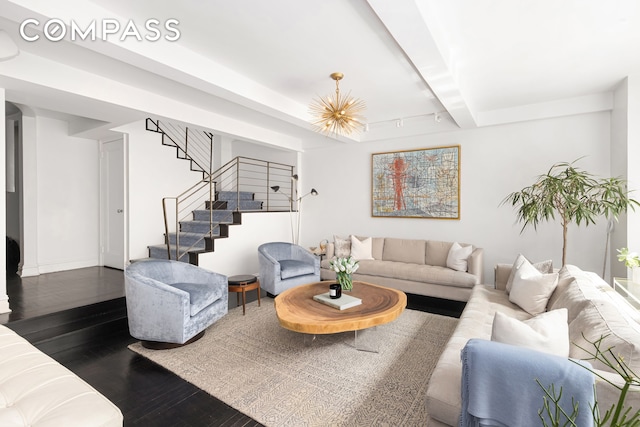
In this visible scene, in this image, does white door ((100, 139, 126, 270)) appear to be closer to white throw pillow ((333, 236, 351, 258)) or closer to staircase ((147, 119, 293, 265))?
staircase ((147, 119, 293, 265))

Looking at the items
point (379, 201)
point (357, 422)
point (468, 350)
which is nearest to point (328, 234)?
point (379, 201)

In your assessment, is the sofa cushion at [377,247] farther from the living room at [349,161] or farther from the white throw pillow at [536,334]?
the white throw pillow at [536,334]

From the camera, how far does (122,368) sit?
272cm

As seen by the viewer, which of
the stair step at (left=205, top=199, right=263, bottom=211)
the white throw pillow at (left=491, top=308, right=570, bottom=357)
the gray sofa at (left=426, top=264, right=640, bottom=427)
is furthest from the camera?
the stair step at (left=205, top=199, right=263, bottom=211)

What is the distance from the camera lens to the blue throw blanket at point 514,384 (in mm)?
1272

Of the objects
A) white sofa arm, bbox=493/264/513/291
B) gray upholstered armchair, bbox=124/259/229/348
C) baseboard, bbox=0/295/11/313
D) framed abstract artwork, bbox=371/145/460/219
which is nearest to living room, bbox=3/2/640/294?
framed abstract artwork, bbox=371/145/460/219

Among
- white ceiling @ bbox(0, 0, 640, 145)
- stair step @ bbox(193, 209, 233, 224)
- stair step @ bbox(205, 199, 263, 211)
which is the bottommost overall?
stair step @ bbox(193, 209, 233, 224)

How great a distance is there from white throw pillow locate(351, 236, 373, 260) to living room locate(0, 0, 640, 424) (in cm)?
46

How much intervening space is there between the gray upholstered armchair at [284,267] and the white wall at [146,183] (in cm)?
218

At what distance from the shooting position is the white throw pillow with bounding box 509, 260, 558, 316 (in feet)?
9.23

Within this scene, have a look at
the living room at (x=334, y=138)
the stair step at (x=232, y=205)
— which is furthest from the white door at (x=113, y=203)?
the stair step at (x=232, y=205)

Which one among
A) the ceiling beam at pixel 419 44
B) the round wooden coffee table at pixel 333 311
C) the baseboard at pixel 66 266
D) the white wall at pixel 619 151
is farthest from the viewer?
the baseboard at pixel 66 266

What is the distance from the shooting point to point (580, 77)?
3.59m

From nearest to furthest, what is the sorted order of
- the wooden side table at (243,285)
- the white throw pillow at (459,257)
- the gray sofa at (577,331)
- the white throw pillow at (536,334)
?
the gray sofa at (577,331) < the white throw pillow at (536,334) < the wooden side table at (243,285) < the white throw pillow at (459,257)
